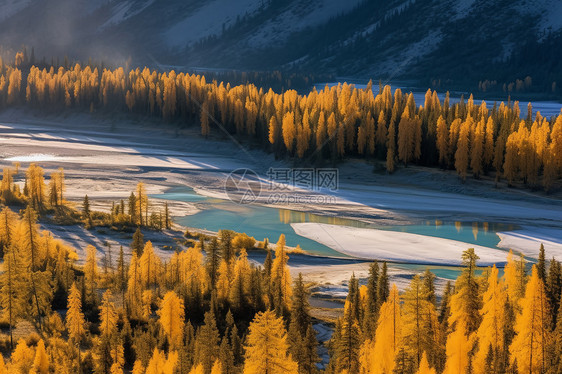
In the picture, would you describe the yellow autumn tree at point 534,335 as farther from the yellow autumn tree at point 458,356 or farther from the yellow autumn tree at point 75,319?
the yellow autumn tree at point 75,319

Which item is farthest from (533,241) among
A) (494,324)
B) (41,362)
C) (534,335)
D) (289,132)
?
(289,132)

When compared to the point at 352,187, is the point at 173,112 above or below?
above

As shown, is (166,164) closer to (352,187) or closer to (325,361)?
(352,187)

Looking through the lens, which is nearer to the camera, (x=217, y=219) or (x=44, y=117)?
(x=217, y=219)

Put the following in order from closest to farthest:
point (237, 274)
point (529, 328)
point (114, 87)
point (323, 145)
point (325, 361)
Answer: point (529, 328)
point (325, 361)
point (237, 274)
point (323, 145)
point (114, 87)

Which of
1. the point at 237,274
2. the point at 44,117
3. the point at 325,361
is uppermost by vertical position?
the point at 44,117

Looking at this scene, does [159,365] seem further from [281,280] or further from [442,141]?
[442,141]

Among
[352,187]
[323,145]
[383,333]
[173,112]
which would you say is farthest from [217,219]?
[173,112]

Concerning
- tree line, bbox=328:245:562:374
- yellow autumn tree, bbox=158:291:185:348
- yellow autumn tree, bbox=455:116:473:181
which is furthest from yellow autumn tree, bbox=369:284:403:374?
yellow autumn tree, bbox=455:116:473:181

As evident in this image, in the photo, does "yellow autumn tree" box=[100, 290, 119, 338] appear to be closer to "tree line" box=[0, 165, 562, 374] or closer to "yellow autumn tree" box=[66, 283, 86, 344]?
"tree line" box=[0, 165, 562, 374]

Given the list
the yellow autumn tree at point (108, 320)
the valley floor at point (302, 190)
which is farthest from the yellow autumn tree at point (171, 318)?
the valley floor at point (302, 190)
